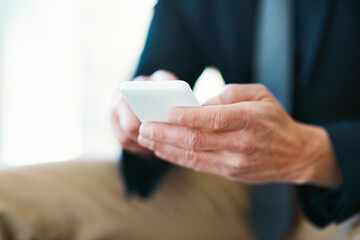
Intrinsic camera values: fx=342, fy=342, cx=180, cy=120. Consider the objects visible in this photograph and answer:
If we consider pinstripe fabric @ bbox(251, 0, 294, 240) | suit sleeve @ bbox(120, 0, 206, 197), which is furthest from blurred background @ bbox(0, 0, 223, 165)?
pinstripe fabric @ bbox(251, 0, 294, 240)

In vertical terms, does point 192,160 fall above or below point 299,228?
above

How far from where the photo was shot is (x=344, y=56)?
686mm

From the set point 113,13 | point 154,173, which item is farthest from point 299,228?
point 113,13

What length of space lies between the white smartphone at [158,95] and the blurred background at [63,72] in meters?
1.41

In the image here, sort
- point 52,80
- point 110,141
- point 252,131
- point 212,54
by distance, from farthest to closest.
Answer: point 110,141, point 52,80, point 212,54, point 252,131

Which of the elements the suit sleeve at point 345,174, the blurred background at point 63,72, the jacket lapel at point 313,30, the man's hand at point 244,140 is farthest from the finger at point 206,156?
the blurred background at point 63,72

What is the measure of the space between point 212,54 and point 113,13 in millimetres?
1488

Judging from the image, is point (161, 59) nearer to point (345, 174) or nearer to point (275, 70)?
point (275, 70)

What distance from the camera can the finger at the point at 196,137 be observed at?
15.9 inches

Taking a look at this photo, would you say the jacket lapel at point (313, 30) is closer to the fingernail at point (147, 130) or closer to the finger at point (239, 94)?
the finger at point (239, 94)

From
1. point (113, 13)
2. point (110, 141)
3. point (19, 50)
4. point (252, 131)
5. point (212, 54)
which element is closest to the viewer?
point (252, 131)

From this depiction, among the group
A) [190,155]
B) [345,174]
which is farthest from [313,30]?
[190,155]

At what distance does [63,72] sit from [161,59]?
55.7 inches

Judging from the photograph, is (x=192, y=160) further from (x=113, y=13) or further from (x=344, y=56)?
(x=113, y=13)
